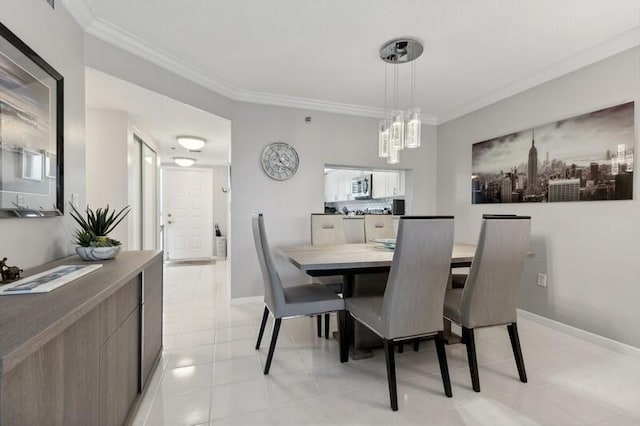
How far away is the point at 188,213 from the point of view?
6.36 m

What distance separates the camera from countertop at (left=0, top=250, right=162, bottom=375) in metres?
0.62

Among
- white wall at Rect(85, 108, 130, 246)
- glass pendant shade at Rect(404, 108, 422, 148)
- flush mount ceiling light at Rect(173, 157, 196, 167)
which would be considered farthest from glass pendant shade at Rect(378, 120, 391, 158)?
flush mount ceiling light at Rect(173, 157, 196, 167)

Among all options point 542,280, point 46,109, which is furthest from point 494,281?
point 46,109

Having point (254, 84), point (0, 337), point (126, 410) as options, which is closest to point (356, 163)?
point (254, 84)

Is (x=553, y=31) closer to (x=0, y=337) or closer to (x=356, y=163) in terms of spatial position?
(x=356, y=163)

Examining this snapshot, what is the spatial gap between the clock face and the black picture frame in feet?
6.63

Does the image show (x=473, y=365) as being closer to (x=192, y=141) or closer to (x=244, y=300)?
(x=244, y=300)

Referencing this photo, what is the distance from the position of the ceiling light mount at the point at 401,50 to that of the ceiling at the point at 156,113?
185 centimetres

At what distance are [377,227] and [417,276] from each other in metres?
1.77

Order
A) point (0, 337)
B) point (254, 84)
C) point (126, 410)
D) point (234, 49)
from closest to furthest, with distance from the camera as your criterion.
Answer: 1. point (0, 337)
2. point (126, 410)
3. point (234, 49)
4. point (254, 84)

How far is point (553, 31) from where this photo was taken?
7.28 feet

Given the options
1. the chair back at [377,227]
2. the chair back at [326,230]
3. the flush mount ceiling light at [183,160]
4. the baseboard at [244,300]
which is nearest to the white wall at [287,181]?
the baseboard at [244,300]

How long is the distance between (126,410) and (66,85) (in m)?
1.86

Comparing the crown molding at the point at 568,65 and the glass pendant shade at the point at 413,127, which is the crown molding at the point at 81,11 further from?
the crown molding at the point at 568,65
